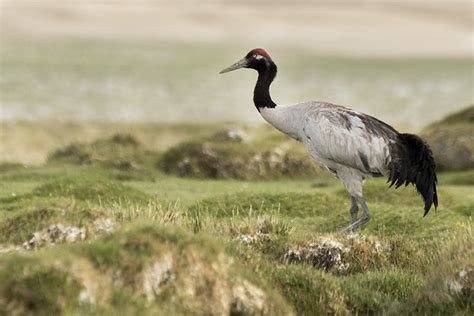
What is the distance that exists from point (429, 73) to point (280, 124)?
335 ft

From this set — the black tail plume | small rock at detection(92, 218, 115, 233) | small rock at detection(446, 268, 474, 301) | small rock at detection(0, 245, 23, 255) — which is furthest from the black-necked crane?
small rock at detection(0, 245, 23, 255)

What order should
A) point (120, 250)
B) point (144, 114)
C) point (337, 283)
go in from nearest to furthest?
point (120, 250) < point (337, 283) < point (144, 114)

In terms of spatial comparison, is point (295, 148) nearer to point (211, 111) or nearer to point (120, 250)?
point (120, 250)

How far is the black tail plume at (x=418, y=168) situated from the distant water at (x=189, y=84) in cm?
4531

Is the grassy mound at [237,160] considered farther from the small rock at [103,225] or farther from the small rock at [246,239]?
the small rock at [103,225]

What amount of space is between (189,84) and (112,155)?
233 ft

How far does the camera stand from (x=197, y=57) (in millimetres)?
131250

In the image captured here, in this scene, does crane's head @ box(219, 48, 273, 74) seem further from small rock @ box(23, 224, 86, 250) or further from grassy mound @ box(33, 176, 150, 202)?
small rock @ box(23, 224, 86, 250)

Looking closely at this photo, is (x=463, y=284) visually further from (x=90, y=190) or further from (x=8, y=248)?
(x=90, y=190)

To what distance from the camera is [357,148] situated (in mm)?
16312

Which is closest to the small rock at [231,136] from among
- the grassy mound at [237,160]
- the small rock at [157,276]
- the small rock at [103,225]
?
the grassy mound at [237,160]

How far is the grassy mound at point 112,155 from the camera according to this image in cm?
2912

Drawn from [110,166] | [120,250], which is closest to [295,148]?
[110,166]

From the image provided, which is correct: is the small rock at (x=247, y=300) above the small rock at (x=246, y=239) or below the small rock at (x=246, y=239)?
above
